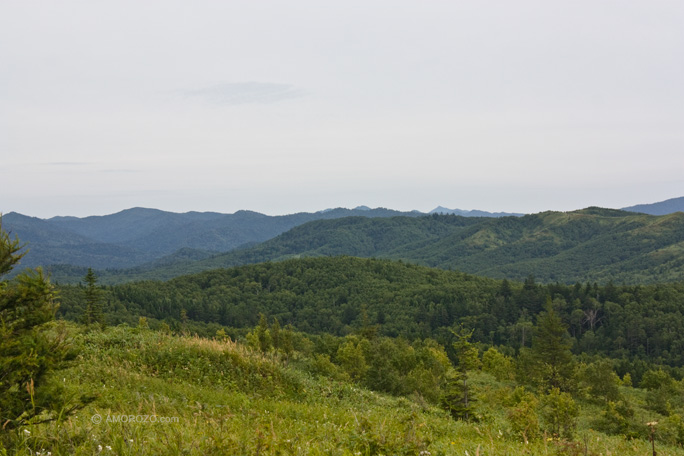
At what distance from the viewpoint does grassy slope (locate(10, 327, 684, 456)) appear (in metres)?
5.30

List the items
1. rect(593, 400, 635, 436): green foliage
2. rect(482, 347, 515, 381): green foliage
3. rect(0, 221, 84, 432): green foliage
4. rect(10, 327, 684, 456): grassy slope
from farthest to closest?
rect(482, 347, 515, 381): green foliage → rect(593, 400, 635, 436): green foliage → rect(10, 327, 684, 456): grassy slope → rect(0, 221, 84, 432): green foliage

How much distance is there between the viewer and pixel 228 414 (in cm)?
681

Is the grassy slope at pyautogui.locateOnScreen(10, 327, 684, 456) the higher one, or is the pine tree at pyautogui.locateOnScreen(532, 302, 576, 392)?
the grassy slope at pyautogui.locateOnScreen(10, 327, 684, 456)

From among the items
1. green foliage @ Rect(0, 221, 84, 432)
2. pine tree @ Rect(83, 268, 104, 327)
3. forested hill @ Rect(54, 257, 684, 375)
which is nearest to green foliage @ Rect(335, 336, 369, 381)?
pine tree @ Rect(83, 268, 104, 327)

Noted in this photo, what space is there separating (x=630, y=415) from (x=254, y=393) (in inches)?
1409

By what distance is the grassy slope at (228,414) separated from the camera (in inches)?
209

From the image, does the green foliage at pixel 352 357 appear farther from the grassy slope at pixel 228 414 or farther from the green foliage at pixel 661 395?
the grassy slope at pixel 228 414

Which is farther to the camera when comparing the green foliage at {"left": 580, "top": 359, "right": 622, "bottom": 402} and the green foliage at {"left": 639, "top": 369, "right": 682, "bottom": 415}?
the green foliage at {"left": 580, "top": 359, "right": 622, "bottom": 402}

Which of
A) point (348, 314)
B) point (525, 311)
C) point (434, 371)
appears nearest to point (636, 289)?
point (525, 311)

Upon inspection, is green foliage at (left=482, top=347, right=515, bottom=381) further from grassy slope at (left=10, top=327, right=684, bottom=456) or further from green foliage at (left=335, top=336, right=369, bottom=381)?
grassy slope at (left=10, top=327, right=684, bottom=456)

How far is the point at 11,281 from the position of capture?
6617mm

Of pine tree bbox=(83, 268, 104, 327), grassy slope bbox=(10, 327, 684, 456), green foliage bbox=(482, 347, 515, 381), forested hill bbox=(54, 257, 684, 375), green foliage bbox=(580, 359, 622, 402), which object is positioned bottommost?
forested hill bbox=(54, 257, 684, 375)

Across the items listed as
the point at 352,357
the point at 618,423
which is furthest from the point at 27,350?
the point at 352,357

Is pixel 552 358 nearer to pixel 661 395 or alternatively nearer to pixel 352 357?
pixel 661 395
